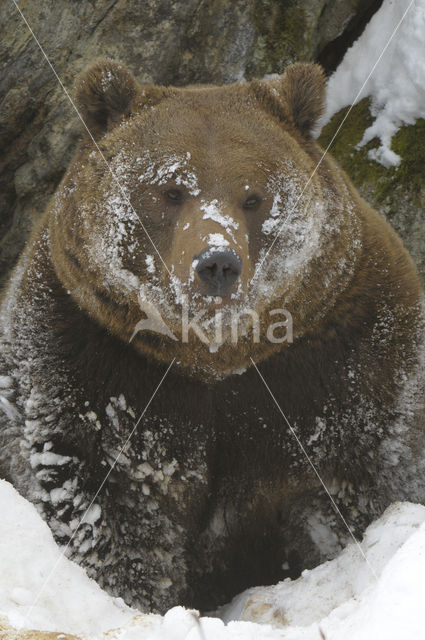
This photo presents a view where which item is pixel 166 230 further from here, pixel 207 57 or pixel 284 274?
pixel 207 57

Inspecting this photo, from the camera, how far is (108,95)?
3164 mm

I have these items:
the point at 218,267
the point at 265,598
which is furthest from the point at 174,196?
the point at 265,598

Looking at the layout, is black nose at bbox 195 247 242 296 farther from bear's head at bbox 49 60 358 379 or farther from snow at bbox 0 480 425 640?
snow at bbox 0 480 425 640

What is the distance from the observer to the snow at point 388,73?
16.2 ft

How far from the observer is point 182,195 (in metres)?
2.90

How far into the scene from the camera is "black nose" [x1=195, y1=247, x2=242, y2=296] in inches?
100

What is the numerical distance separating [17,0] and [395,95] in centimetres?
279

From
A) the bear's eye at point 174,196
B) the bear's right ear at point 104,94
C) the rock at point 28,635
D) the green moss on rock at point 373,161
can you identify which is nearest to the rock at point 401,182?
the green moss on rock at point 373,161

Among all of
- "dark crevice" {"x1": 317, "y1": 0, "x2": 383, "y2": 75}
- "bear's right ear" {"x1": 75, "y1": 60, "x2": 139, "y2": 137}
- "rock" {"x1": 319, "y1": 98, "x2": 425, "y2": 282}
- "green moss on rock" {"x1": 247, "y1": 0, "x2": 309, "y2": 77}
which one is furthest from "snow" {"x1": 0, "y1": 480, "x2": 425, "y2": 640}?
"dark crevice" {"x1": 317, "y1": 0, "x2": 383, "y2": 75}

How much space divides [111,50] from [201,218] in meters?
2.71

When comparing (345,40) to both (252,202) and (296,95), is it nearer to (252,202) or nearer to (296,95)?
(296,95)

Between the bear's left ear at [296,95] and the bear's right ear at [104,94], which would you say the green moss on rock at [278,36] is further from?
the bear's right ear at [104,94]

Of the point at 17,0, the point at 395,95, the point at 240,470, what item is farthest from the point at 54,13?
the point at 240,470

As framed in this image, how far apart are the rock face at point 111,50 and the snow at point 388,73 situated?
0.26 metres
